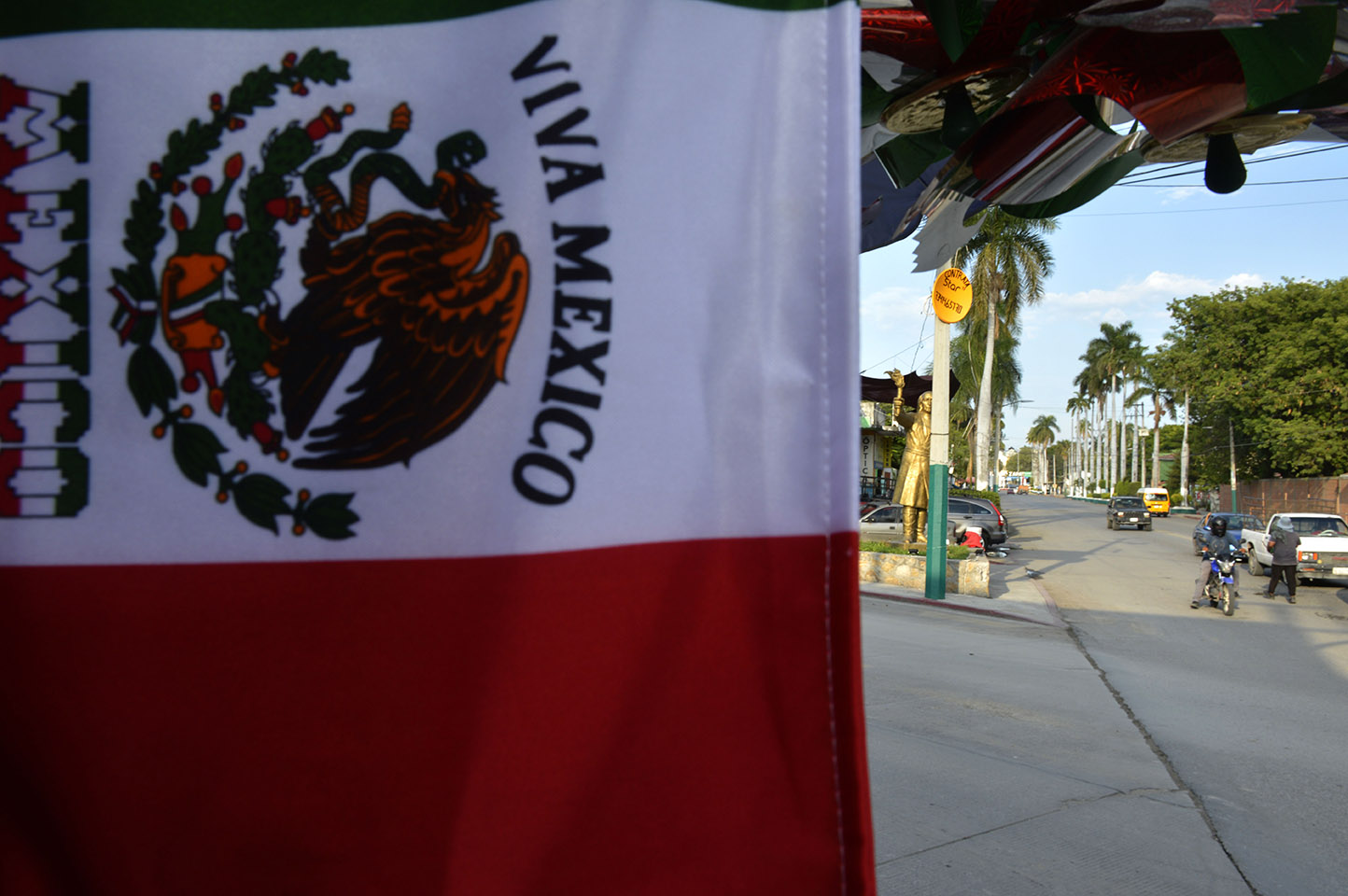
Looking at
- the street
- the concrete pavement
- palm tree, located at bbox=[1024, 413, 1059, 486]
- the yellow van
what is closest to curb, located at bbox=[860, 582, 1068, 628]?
the street

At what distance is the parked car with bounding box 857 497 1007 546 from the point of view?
73.4 ft

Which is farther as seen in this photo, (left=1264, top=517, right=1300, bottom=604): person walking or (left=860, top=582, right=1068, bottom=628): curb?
(left=1264, top=517, right=1300, bottom=604): person walking

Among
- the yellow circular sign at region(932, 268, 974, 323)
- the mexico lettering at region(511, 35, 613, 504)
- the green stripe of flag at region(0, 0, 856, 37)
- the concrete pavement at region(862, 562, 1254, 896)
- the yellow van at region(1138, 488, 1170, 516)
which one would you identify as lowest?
the yellow van at region(1138, 488, 1170, 516)

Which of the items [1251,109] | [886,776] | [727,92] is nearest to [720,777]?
[727,92]

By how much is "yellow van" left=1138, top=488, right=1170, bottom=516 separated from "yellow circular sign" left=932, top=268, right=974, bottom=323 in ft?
172

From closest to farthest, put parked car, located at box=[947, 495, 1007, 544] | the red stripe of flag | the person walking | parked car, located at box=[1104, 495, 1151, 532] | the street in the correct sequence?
the red stripe of flag, the street, the person walking, parked car, located at box=[947, 495, 1007, 544], parked car, located at box=[1104, 495, 1151, 532]

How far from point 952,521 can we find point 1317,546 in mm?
7765

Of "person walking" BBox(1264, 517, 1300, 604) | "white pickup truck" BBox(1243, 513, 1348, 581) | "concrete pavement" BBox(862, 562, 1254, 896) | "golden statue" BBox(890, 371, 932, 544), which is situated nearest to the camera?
"concrete pavement" BBox(862, 562, 1254, 896)

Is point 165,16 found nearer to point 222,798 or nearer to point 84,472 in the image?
point 84,472

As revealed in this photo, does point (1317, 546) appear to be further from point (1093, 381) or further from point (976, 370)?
point (1093, 381)

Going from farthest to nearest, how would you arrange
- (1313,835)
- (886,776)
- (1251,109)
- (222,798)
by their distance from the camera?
(886,776) → (1313,835) → (1251,109) → (222,798)

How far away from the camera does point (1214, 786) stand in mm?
5738

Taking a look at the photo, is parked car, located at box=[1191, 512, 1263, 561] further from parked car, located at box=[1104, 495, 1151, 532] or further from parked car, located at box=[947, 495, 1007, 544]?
parked car, located at box=[1104, 495, 1151, 532]

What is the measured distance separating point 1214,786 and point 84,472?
6.42 m
